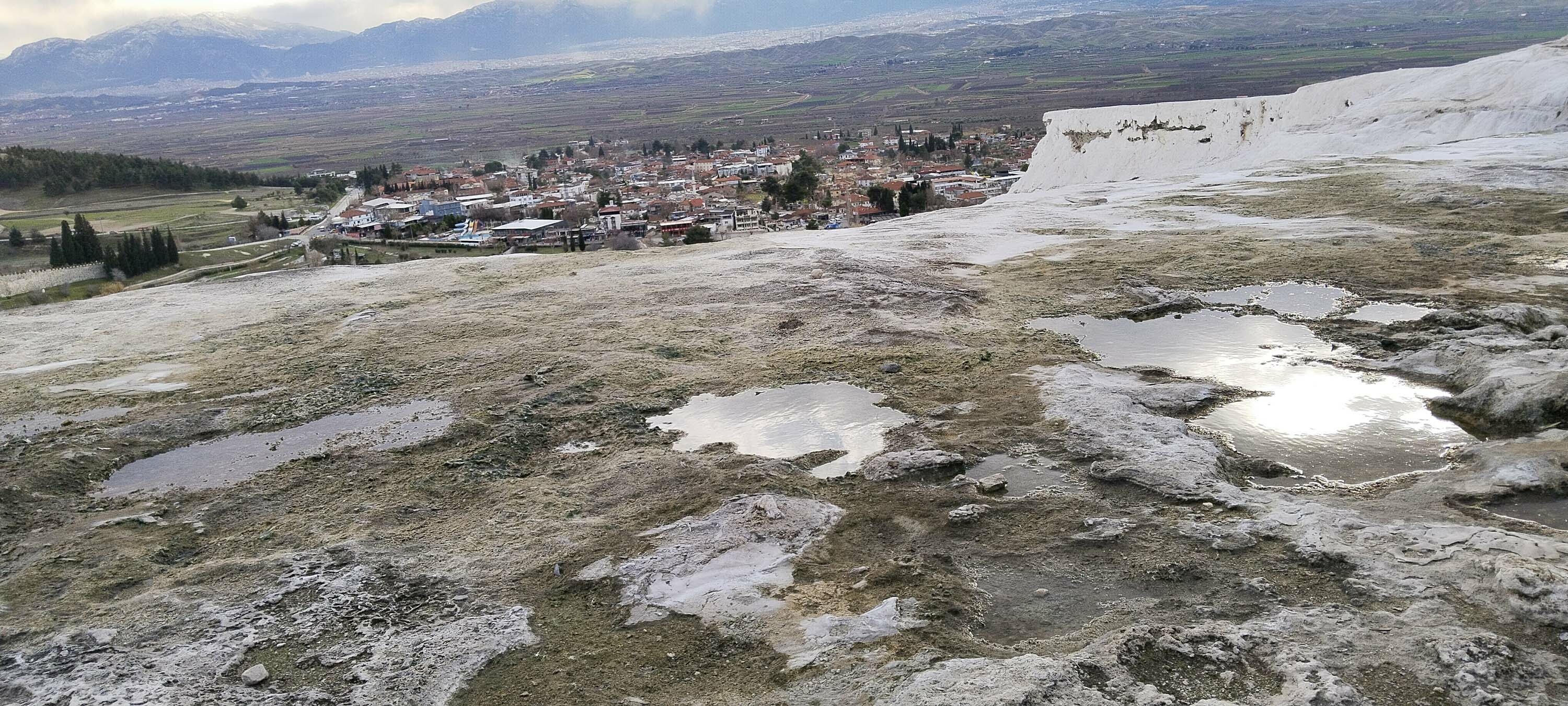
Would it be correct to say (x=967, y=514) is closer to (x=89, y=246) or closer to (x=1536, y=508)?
(x=1536, y=508)

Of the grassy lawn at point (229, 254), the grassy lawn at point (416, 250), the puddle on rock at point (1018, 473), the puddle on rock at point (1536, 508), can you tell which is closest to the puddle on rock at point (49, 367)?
the puddle on rock at point (1018, 473)

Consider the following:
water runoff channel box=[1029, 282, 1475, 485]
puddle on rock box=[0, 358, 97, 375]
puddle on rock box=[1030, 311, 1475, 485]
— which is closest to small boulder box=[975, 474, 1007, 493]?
water runoff channel box=[1029, 282, 1475, 485]

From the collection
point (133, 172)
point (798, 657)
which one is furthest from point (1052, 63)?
point (798, 657)

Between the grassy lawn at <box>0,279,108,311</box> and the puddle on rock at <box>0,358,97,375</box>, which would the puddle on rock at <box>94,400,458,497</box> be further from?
the grassy lawn at <box>0,279,108,311</box>

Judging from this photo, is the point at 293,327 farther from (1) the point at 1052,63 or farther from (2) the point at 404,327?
(1) the point at 1052,63

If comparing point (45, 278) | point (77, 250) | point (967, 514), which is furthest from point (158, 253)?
point (967, 514)

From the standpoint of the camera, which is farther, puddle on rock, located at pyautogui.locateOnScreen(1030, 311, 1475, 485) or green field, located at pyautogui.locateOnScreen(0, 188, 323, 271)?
green field, located at pyautogui.locateOnScreen(0, 188, 323, 271)
